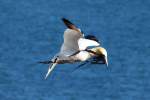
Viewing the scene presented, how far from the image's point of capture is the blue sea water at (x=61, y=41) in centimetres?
2273

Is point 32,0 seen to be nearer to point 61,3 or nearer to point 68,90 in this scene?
point 61,3

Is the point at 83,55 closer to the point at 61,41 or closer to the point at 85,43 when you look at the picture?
the point at 85,43

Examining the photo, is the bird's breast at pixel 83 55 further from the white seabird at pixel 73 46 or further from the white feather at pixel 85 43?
the white feather at pixel 85 43

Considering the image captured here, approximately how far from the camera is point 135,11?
28.6 metres

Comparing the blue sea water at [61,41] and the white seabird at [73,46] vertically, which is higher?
the blue sea water at [61,41]

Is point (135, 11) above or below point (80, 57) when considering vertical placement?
above

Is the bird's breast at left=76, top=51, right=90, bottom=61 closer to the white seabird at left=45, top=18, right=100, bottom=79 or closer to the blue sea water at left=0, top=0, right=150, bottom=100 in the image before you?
the white seabird at left=45, top=18, right=100, bottom=79

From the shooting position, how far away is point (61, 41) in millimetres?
25219

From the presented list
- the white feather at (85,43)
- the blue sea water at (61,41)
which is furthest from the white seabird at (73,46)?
the blue sea water at (61,41)

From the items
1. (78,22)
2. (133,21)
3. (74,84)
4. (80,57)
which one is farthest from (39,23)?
(80,57)

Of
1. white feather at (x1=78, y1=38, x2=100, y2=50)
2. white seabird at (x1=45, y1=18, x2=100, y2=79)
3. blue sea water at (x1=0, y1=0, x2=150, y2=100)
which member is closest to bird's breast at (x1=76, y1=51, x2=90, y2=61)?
white seabird at (x1=45, y1=18, x2=100, y2=79)

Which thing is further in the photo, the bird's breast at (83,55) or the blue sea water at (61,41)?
the blue sea water at (61,41)

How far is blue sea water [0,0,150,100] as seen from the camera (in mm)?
22734

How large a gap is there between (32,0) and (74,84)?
7041 millimetres
